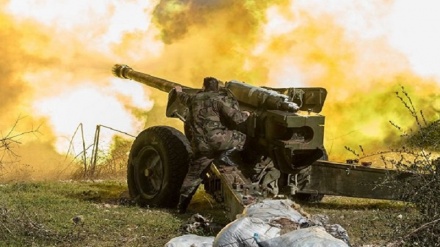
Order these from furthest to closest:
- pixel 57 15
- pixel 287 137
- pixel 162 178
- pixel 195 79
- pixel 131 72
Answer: pixel 195 79 < pixel 57 15 < pixel 131 72 < pixel 162 178 < pixel 287 137

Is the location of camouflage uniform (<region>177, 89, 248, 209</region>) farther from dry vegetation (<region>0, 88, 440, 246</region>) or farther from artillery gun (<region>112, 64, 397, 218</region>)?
dry vegetation (<region>0, 88, 440, 246</region>)

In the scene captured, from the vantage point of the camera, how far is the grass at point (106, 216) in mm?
7750

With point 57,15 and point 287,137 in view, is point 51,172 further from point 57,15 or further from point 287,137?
point 287,137

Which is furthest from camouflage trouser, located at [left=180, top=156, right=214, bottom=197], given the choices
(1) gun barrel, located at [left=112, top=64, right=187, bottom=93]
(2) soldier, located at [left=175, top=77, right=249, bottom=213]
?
(1) gun barrel, located at [left=112, top=64, right=187, bottom=93]

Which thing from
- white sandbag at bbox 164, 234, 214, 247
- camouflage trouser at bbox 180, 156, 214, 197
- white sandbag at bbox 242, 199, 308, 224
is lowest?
white sandbag at bbox 164, 234, 214, 247

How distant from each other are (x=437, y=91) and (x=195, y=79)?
16.2 ft

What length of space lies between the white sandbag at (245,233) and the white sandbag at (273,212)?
7.9 inches

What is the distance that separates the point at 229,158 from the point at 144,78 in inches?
119

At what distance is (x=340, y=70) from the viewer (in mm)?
14828

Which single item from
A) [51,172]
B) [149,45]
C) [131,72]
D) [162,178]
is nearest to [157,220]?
[162,178]

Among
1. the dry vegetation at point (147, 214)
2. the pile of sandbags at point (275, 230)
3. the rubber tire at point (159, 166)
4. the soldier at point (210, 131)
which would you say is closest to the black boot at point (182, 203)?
the soldier at point (210, 131)

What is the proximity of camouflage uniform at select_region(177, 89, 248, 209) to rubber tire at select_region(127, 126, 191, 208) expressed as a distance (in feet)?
0.99

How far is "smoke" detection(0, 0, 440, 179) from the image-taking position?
14.8 m

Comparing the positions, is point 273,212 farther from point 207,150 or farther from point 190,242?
point 207,150
